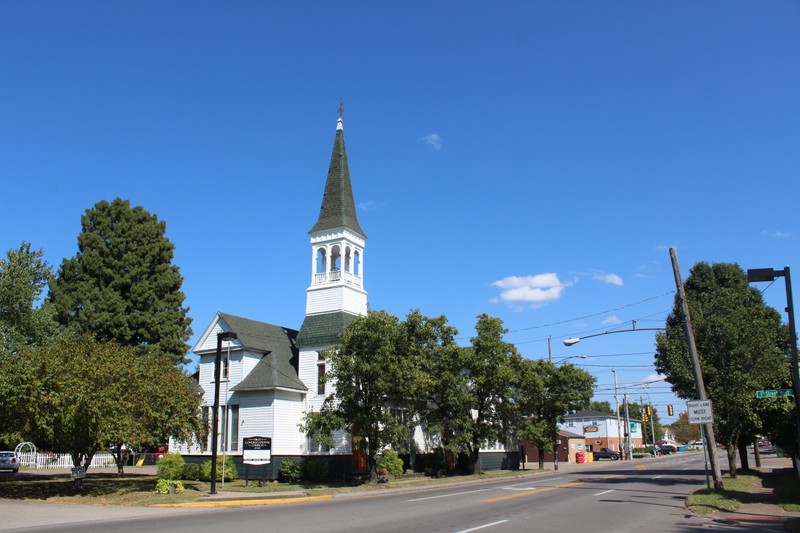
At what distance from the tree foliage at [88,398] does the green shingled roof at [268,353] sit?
730 centimetres

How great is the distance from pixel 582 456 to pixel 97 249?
5120cm

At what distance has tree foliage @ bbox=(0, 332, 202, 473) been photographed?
22.3 m

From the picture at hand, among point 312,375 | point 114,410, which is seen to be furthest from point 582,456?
point 114,410

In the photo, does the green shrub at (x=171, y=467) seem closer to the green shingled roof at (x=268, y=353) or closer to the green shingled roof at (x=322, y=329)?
the green shingled roof at (x=268, y=353)

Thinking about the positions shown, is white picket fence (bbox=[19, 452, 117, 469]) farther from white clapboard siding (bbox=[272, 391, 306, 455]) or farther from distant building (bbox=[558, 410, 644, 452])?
distant building (bbox=[558, 410, 644, 452])

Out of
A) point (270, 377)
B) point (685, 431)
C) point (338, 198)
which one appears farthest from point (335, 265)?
point (685, 431)

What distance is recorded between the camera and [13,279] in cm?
3156

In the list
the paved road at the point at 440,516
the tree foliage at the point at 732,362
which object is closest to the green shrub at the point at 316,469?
the paved road at the point at 440,516

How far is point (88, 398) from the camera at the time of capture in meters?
22.1

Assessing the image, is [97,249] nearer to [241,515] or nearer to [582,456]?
[241,515]

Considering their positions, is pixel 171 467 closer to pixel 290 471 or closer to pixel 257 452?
pixel 290 471

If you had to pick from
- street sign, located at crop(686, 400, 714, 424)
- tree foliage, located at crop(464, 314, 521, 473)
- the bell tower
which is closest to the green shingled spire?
the bell tower

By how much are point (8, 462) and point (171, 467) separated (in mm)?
13725

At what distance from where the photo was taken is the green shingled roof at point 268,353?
110ft
